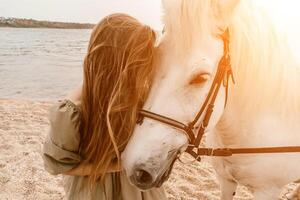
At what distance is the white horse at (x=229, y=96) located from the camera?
1597 mm

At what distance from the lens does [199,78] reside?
64.2 inches

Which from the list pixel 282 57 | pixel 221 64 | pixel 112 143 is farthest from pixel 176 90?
pixel 282 57

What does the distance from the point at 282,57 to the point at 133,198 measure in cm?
105

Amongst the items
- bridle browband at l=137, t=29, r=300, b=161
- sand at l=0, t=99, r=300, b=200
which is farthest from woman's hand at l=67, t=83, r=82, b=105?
sand at l=0, t=99, r=300, b=200

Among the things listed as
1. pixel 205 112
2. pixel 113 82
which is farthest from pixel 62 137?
pixel 205 112

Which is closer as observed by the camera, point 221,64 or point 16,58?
point 221,64

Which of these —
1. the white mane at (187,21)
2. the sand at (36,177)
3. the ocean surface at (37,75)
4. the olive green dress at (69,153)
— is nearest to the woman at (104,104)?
the olive green dress at (69,153)

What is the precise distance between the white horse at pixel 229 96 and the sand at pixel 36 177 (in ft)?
4.70

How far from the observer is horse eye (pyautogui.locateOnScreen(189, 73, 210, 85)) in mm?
1614

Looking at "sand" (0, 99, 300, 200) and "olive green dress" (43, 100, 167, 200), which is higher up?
"olive green dress" (43, 100, 167, 200)

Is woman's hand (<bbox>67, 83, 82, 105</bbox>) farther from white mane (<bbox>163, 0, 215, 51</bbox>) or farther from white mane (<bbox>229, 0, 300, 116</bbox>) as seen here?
white mane (<bbox>229, 0, 300, 116</bbox>)

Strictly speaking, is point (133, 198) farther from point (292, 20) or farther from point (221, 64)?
point (292, 20)

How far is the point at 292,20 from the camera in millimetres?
2100

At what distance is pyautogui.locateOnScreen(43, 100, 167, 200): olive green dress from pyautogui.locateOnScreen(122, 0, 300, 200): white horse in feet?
1.06
